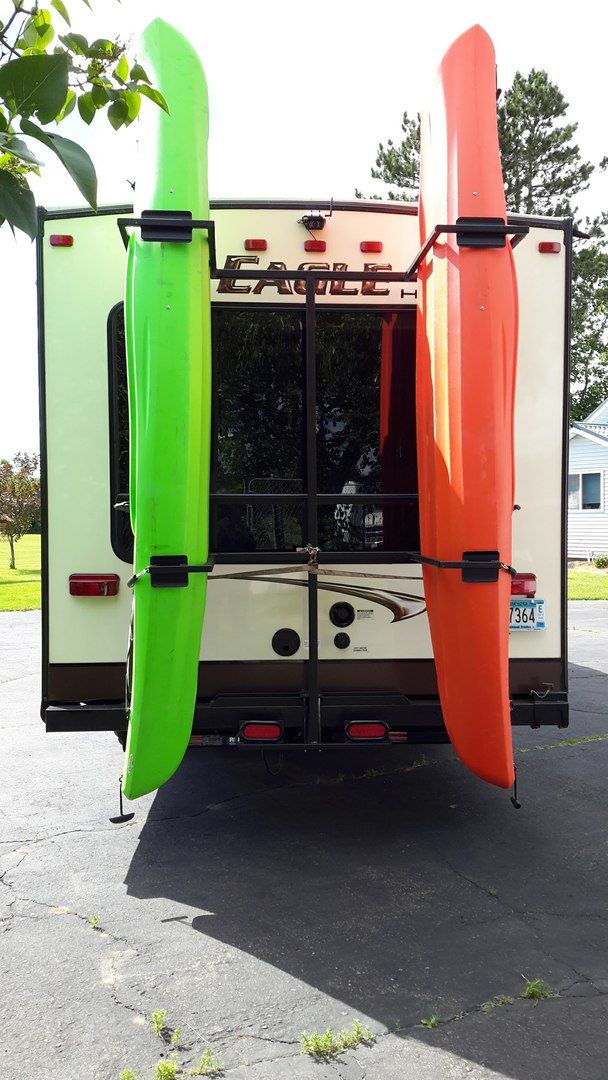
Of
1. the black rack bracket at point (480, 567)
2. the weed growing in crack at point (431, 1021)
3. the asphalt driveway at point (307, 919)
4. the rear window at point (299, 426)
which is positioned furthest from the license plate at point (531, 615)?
the weed growing in crack at point (431, 1021)

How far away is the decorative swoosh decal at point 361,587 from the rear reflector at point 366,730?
0.56 meters

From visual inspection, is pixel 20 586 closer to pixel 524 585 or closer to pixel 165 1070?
pixel 524 585

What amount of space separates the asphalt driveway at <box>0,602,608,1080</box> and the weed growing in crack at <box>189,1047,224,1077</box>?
3cm

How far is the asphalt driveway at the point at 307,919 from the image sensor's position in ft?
8.99

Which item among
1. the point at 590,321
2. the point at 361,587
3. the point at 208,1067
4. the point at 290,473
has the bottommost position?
the point at 208,1067

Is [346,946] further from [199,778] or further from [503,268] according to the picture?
[503,268]

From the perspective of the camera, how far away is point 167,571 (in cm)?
348

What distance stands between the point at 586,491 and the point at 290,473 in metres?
23.5

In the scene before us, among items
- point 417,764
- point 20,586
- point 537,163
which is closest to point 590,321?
point 537,163

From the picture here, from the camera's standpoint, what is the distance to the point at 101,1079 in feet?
8.45

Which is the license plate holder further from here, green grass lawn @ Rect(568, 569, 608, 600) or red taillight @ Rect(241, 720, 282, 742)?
green grass lawn @ Rect(568, 569, 608, 600)

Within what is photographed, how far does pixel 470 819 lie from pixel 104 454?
294cm

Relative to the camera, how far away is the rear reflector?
420cm

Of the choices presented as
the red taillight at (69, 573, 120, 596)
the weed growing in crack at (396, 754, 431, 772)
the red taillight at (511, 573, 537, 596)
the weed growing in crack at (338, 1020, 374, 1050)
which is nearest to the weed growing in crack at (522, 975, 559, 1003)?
the weed growing in crack at (338, 1020, 374, 1050)
